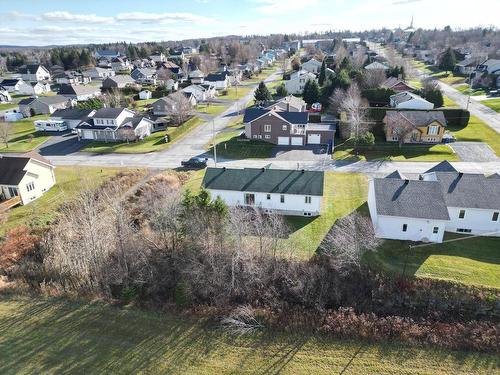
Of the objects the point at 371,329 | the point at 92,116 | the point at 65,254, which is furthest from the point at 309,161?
the point at 92,116

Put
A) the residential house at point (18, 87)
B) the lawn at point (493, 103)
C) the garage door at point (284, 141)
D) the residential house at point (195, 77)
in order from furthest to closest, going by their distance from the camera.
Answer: the residential house at point (195, 77)
the residential house at point (18, 87)
the lawn at point (493, 103)
the garage door at point (284, 141)

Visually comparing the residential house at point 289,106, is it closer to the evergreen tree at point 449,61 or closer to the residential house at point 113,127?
the residential house at point 113,127

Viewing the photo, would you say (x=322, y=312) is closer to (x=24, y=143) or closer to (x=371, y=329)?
(x=371, y=329)

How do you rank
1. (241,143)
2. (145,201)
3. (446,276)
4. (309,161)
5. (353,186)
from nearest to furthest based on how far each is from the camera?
(446,276)
(145,201)
(353,186)
(309,161)
(241,143)

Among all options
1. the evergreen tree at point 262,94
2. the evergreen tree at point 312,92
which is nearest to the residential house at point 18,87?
the evergreen tree at point 262,94

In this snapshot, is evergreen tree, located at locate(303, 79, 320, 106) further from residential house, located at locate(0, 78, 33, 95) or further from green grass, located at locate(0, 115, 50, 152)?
residential house, located at locate(0, 78, 33, 95)

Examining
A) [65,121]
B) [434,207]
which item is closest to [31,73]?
[65,121]
